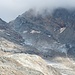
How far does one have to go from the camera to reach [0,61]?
131 m

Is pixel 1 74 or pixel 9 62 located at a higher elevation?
pixel 9 62

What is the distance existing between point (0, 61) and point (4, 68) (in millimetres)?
16811

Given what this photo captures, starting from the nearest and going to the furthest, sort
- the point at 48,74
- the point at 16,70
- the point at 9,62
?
the point at 16,70, the point at 9,62, the point at 48,74

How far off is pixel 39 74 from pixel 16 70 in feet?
34.8

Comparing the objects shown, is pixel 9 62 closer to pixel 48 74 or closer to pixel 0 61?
pixel 0 61

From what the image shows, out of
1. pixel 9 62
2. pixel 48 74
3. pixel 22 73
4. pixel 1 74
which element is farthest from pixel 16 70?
pixel 48 74

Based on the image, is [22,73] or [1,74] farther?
[22,73]

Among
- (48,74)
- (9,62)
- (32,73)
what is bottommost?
(32,73)

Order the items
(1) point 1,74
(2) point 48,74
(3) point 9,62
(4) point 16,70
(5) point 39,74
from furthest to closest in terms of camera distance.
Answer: (2) point 48,74, (3) point 9,62, (5) point 39,74, (4) point 16,70, (1) point 1,74

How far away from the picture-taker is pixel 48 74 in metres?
198

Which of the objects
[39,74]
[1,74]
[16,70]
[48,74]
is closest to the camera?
[1,74]

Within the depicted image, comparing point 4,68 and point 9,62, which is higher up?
point 9,62

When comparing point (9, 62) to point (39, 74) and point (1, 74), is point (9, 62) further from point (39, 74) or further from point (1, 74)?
point (1, 74)

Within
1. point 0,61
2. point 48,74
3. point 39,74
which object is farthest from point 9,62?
point 48,74
